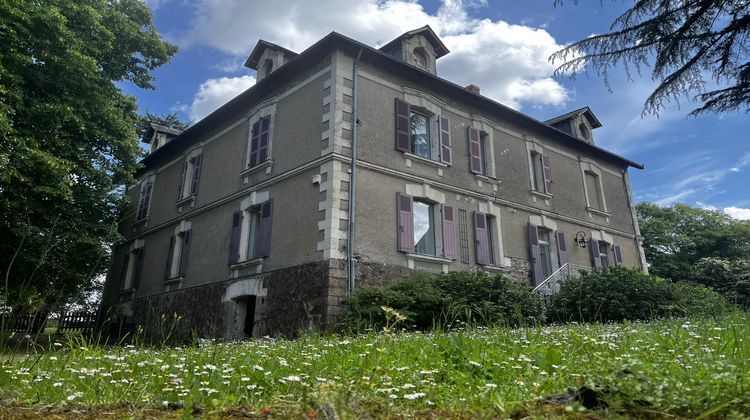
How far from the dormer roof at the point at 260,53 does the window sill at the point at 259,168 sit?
3558 mm

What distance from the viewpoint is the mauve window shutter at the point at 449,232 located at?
1251 centimetres

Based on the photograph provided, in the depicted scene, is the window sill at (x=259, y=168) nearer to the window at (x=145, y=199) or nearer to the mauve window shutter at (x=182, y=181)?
the mauve window shutter at (x=182, y=181)

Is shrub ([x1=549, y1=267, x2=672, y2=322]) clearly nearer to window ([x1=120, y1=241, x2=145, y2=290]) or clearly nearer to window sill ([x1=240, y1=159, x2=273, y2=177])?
window sill ([x1=240, y1=159, x2=273, y2=177])

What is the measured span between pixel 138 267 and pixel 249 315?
7.55 meters

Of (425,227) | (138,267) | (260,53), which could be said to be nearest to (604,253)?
(425,227)

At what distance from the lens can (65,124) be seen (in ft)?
40.4

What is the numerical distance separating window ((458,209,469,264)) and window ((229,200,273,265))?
17.0 feet

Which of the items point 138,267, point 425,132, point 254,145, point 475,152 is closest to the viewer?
point 425,132

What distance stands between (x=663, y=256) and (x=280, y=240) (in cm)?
2516

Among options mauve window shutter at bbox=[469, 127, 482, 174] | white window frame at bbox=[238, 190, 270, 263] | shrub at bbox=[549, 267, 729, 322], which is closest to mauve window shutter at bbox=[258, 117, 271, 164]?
white window frame at bbox=[238, 190, 270, 263]

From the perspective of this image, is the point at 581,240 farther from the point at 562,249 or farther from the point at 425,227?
the point at 425,227

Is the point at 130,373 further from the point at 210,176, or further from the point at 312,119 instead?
the point at 210,176

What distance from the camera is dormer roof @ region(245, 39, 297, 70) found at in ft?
47.0

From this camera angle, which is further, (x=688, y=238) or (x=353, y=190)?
A: (x=688, y=238)
